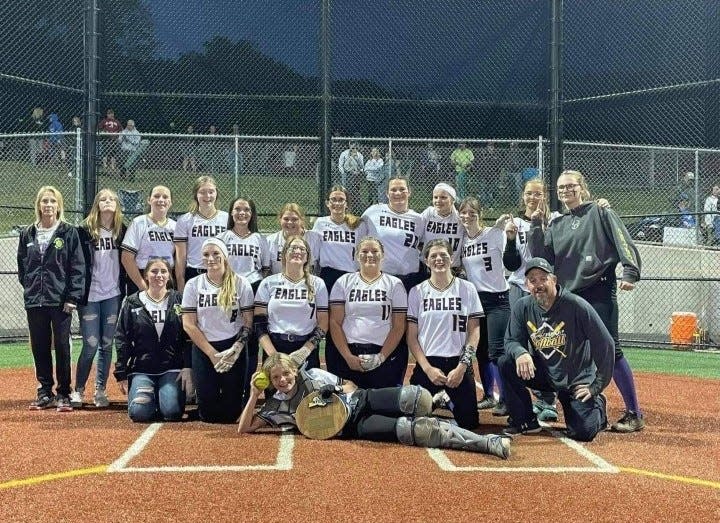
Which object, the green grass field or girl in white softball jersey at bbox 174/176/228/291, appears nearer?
girl in white softball jersey at bbox 174/176/228/291

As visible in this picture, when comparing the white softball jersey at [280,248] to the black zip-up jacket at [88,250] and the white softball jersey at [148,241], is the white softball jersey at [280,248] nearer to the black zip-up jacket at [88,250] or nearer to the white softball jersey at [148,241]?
the white softball jersey at [148,241]

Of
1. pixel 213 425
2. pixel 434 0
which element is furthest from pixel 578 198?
pixel 434 0

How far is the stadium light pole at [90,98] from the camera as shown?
10.4 metres

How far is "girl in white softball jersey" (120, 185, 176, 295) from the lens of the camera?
766 cm

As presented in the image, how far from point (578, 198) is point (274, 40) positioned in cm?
631

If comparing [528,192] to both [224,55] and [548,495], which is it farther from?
[224,55]

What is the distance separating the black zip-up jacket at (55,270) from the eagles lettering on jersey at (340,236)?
2.09 m

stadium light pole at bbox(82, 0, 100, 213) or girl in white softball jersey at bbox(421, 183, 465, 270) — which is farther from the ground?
stadium light pole at bbox(82, 0, 100, 213)

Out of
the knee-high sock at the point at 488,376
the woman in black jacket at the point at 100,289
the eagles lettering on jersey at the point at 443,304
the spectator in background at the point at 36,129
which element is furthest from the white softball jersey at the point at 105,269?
the spectator in background at the point at 36,129

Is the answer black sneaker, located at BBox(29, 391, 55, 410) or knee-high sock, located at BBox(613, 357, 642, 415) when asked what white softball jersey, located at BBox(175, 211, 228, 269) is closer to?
black sneaker, located at BBox(29, 391, 55, 410)

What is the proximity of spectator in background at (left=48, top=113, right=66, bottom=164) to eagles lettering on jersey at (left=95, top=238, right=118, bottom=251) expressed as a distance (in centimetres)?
645

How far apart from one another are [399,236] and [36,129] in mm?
9255

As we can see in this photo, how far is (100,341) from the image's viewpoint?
764 cm

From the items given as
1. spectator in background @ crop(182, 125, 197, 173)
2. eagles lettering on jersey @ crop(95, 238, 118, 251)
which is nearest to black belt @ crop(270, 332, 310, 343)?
eagles lettering on jersey @ crop(95, 238, 118, 251)
